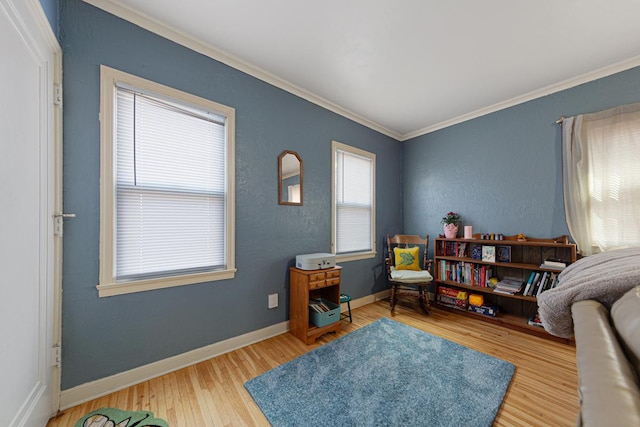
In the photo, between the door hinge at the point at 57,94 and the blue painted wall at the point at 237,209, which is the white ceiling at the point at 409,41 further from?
the door hinge at the point at 57,94

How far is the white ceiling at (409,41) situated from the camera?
1.66m

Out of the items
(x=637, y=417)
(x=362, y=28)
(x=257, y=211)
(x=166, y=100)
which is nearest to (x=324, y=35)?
(x=362, y=28)

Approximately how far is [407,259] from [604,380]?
3074mm

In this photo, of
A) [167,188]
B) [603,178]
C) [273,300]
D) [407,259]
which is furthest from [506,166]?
[167,188]

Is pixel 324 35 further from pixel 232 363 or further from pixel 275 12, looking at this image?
pixel 232 363

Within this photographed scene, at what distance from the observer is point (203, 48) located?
201 cm

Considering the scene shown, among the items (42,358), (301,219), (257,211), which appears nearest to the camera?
(42,358)

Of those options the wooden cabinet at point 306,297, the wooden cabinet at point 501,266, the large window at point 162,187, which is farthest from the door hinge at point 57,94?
the wooden cabinet at point 501,266

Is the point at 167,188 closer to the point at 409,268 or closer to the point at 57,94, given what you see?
the point at 57,94

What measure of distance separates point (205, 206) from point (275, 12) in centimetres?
155

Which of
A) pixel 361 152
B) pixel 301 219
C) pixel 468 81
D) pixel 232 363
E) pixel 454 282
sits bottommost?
pixel 232 363

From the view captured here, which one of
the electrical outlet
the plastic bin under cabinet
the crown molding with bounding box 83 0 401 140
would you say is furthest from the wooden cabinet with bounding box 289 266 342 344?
the crown molding with bounding box 83 0 401 140

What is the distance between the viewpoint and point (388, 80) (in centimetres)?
250

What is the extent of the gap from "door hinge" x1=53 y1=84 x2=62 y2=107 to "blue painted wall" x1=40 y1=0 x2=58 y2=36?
316 mm
